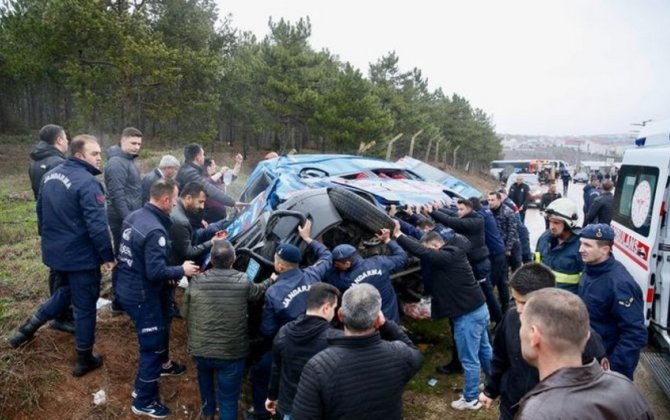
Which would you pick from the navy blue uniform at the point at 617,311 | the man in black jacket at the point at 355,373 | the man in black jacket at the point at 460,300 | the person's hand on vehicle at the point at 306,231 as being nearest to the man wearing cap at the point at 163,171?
the person's hand on vehicle at the point at 306,231

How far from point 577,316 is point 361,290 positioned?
1036 millimetres

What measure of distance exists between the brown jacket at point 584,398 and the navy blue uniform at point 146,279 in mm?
2701

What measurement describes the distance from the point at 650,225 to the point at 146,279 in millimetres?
4612

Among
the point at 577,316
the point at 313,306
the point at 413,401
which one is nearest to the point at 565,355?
the point at 577,316

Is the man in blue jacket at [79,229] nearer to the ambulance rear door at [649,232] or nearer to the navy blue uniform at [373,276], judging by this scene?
the navy blue uniform at [373,276]

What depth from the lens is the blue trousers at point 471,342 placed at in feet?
13.4

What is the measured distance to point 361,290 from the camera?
2.34 m

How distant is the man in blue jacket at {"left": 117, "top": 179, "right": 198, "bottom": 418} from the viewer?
3.39m

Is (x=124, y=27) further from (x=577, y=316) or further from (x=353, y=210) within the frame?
(x=577, y=316)

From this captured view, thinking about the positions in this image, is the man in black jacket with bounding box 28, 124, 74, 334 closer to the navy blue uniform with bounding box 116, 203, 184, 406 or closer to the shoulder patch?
the navy blue uniform with bounding box 116, 203, 184, 406

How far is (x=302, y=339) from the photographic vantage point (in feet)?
8.88

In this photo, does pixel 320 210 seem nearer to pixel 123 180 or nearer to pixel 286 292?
pixel 286 292

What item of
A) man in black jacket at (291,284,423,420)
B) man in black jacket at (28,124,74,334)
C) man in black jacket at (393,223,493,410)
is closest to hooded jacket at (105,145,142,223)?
man in black jacket at (28,124,74,334)

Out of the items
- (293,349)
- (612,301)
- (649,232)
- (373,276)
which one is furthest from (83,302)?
(649,232)
